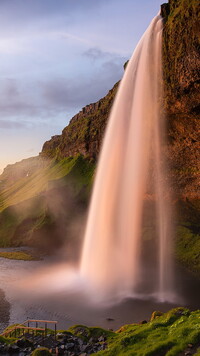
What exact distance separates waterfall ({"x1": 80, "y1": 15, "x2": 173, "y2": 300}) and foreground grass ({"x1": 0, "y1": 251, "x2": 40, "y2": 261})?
14.3 m

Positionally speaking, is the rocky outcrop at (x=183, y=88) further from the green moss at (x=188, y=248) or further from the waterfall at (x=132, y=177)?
the green moss at (x=188, y=248)

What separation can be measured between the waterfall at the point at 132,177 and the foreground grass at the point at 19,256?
563 inches

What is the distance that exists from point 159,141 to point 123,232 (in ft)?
63.4

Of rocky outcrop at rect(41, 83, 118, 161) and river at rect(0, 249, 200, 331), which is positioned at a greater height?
rocky outcrop at rect(41, 83, 118, 161)

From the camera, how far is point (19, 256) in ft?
217

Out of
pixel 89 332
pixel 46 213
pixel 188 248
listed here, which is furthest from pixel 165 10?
pixel 46 213

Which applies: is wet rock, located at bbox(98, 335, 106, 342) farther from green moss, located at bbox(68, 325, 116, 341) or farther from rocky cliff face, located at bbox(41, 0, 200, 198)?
rocky cliff face, located at bbox(41, 0, 200, 198)

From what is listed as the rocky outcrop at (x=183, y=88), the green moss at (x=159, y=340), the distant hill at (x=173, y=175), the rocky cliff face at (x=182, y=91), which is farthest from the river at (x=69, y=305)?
the rocky outcrop at (x=183, y=88)

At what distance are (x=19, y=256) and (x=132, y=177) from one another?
29923 millimetres

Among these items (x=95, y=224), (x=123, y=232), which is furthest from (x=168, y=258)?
(x=95, y=224)

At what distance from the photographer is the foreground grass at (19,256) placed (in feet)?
211

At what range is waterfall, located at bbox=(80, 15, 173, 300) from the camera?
53.3m

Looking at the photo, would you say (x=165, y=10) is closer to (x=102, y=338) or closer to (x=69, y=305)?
(x=69, y=305)

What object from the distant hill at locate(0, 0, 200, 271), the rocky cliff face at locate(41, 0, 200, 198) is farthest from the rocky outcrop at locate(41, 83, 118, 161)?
the rocky cliff face at locate(41, 0, 200, 198)
